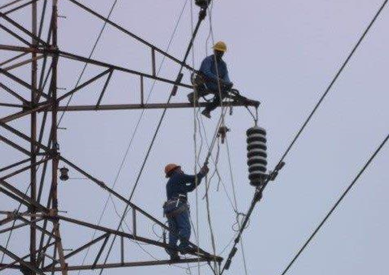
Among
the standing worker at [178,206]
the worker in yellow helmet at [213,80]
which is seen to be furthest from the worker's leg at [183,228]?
the worker in yellow helmet at [213,80]

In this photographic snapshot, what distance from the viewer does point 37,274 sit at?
17156 mm

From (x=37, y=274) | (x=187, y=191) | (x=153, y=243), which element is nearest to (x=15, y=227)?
(x=37, y=274)

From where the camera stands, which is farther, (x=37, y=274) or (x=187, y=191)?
(x=187, y=191)

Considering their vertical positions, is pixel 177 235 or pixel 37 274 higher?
pixel 177 235

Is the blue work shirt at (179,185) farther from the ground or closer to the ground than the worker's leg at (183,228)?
farther from the ground

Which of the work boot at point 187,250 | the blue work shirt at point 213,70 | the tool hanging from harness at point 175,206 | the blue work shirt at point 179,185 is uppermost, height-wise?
the blue work shirt at point 213,70

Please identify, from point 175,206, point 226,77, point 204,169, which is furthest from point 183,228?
point 226,77

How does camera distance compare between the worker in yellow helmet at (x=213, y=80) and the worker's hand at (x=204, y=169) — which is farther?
the worker in yellow helmet at (x=213, y=80)

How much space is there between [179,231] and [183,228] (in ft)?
0.28

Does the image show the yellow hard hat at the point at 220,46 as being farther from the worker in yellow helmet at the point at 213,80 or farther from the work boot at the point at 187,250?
the work boot at the point at 187,250

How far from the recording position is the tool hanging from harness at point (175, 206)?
63.2 feet

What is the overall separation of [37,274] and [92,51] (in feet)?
14.1

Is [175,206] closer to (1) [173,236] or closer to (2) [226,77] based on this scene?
(1) [173,236]

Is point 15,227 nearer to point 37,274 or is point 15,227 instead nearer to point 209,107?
point 37,274
